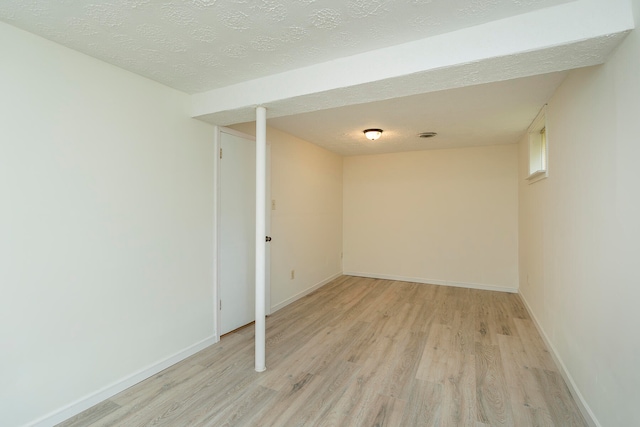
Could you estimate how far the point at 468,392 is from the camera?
2.14m

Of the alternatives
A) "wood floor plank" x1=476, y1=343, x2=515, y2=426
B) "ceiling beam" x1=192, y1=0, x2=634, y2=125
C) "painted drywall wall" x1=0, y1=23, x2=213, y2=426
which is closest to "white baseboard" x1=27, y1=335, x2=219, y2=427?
"painted drywall wall" x1=0, y1=23, x2=213, y2=426

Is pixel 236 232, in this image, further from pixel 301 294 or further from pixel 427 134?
pixel 427 134

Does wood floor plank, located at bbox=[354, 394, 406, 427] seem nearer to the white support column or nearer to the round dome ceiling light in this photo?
the white support column

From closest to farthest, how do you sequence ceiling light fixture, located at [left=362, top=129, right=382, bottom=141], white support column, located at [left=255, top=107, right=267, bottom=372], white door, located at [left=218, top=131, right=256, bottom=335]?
white support column, located at [left=255, top=107, right=267, bottom=372] < white door, located at [left=218, top=131, right=256, bottom=335] < ceiling light fixture, located at [left=362, top=129, right=382, bottom=141]

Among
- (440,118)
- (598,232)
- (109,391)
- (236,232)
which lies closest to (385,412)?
(598,232)

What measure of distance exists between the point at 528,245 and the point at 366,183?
2.71 meters

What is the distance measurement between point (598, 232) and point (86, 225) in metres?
3.13

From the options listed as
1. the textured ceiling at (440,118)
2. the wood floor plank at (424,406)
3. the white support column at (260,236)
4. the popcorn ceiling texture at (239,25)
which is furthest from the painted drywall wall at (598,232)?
the white support column at (260,236)

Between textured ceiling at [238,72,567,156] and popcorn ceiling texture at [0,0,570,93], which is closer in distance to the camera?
popcorn ceiling texture at [0,0,570,93]

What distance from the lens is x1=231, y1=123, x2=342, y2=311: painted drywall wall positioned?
3871 mm

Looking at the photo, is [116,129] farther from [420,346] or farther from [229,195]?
[420,346]

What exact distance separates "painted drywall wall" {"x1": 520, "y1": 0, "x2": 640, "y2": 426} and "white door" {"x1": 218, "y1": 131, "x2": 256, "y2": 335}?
287cm

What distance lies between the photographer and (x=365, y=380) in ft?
7.52

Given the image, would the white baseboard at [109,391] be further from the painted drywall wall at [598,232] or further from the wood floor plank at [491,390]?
the painted drywall wall at [598,232]
